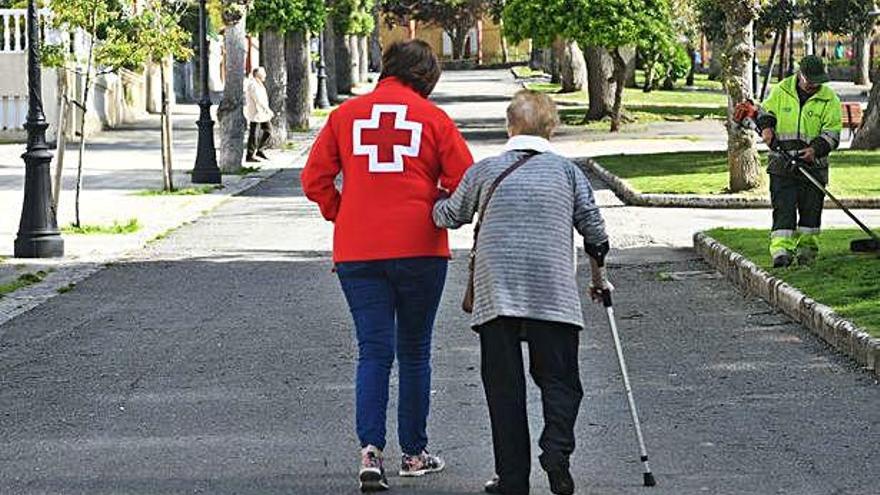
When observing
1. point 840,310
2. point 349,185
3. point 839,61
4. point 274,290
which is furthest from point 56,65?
point 839,61

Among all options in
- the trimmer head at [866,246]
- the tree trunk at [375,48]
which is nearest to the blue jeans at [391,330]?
the trimmer head at [866,246]

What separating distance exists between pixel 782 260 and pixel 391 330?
7.31m

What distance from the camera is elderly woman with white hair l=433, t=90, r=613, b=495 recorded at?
7.57 m

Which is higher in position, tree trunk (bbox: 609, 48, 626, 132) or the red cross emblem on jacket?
the red cross emblem on jacket

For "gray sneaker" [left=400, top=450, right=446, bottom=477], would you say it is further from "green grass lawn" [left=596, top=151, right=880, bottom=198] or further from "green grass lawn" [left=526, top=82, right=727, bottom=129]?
"green grass lawn" [left=526, top=82, right=727, bottom=129]

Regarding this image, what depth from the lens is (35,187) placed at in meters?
17.8

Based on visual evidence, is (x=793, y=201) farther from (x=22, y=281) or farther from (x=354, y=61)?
(x=354, y=61)

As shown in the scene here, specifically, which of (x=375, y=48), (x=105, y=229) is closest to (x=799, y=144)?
(x=105, y=229)

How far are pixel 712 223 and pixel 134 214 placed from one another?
6660mm

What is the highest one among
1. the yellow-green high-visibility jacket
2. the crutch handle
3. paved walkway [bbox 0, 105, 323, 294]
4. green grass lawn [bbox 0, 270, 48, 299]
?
the yellow-green high-visibility jacket

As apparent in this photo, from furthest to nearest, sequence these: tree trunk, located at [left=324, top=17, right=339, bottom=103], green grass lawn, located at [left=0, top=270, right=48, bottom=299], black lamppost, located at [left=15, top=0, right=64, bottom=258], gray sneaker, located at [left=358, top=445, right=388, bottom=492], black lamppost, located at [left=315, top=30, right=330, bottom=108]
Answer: tree trunk, located at [left=324, top=17, right=339, bottom=103], black lamppost, located at [left=315, top=30, right=330, bottom=108], black lamppost, located at [left=15, top=0, right=64, bottom=258], green grass lawn, located at [left=0, top=270, right=48, bottom=299], gray sneaker, located at [left=358, top=445, right=388, bottom=492]

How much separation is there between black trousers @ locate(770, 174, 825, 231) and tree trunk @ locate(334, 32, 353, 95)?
49.5m

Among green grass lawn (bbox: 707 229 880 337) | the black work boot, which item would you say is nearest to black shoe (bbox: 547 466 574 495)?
the black work boot

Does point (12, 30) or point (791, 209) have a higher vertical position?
point (12, 30)
